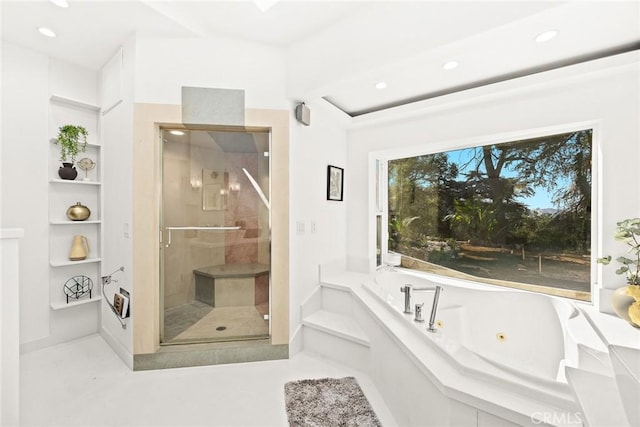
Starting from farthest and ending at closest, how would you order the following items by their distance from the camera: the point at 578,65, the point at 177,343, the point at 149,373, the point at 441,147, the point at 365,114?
the point at 365,114
the point at 441,147
the point at 177,343
the point at 149,373
the point at 578,65

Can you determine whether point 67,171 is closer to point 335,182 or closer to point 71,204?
point 71,204

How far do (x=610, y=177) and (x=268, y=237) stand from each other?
8.56ft

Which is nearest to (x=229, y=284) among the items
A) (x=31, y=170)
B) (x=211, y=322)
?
(x=211, y=322)

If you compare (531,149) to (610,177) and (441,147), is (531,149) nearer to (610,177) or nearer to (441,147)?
(610,177)

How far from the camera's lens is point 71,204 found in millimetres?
2428

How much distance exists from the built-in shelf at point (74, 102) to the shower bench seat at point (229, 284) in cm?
186

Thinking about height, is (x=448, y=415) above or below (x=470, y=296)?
below

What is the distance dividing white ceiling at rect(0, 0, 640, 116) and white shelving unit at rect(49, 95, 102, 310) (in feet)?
1.56

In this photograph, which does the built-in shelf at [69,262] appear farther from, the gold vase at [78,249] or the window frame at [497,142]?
the window frame at [497,142]

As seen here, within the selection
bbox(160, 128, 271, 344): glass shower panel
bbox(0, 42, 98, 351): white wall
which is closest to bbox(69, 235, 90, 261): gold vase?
bbox(0, 42, 98, 351): white wall

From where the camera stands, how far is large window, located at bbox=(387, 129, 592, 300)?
2115 millimetres

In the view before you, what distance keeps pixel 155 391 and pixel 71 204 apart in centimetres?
189

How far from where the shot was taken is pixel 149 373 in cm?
197

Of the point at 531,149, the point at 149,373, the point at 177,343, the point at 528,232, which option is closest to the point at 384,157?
the point at 531,149
